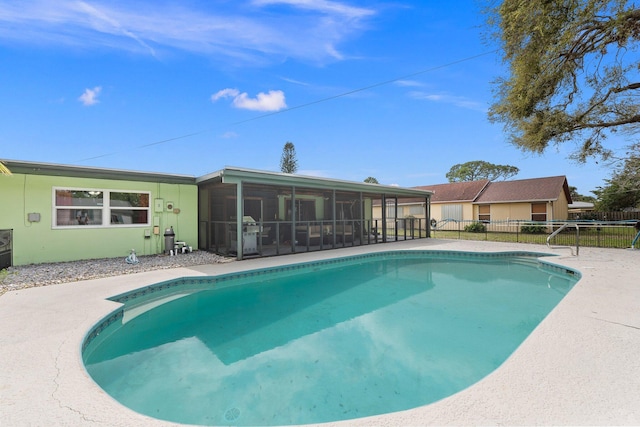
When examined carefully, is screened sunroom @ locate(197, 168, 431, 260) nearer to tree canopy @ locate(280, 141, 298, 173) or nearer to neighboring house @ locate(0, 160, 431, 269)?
neighboring house @ locate(0, 160, 431, 269)

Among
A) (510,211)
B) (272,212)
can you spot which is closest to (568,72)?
(510,211)

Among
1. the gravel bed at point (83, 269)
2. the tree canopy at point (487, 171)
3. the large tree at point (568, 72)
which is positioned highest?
the tree canopy at point (487, 171)

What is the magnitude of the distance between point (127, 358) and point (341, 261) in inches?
248

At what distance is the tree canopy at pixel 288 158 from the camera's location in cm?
3306

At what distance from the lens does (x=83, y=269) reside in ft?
21.9

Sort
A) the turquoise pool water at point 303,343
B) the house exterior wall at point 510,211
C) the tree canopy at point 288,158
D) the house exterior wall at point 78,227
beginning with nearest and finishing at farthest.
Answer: the turquoise pool water at point 303,343, the house exterior wall at point 78,227, the house exterior wall at point 510,211, the tree canopy at point 288,158

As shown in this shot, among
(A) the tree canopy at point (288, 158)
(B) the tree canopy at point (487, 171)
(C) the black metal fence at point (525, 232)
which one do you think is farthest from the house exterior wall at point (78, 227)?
(B) the tree canopy at point (487, 171)

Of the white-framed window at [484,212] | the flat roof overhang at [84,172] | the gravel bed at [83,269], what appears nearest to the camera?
the gravel bed at [83,269]

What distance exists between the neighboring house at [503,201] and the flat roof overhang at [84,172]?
14.5m

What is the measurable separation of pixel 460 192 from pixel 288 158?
18.7m

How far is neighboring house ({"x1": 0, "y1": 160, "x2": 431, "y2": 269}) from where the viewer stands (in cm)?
699

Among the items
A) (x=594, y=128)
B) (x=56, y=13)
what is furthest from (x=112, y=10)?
(x=594, y=128)

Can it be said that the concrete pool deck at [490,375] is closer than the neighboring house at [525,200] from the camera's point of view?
Yes

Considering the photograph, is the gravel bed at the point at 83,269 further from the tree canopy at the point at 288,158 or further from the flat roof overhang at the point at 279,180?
the tree canopy at the point at 288,158
